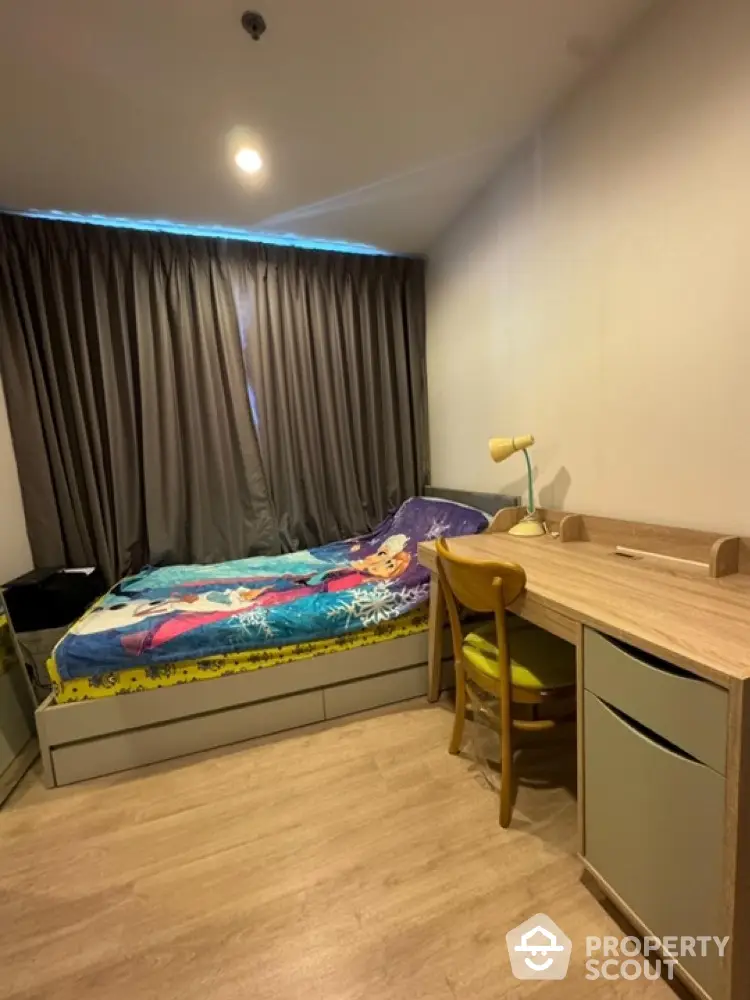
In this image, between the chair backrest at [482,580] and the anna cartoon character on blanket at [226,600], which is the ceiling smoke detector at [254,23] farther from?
the anna cartoon character on blanket at [226,600]

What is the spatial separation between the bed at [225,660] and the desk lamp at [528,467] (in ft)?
0.82

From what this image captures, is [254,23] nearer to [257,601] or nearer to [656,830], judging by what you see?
[257,601]

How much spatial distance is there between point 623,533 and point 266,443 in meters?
2.12

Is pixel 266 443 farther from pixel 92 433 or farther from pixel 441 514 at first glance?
pixel 441 514

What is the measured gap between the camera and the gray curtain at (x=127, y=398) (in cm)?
259

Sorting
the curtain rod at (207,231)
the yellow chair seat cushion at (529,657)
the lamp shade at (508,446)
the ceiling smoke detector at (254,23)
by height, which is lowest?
the yellow chair seat cushion at (529,657)

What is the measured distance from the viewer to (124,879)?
1406 millimetres

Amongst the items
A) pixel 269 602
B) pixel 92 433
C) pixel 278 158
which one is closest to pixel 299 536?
pixel 269 602

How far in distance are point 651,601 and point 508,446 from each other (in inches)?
42.6

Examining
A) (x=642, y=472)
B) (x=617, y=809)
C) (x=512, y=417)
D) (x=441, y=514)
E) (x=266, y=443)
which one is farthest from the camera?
(x=266, y=443)

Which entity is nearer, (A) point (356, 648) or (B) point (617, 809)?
(B) point (617, 809)

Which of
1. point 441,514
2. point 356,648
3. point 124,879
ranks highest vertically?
point 441,514

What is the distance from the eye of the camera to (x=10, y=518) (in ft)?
8.21

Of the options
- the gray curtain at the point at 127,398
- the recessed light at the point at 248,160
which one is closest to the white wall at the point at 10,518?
the gray curtain at the point at 127,398
